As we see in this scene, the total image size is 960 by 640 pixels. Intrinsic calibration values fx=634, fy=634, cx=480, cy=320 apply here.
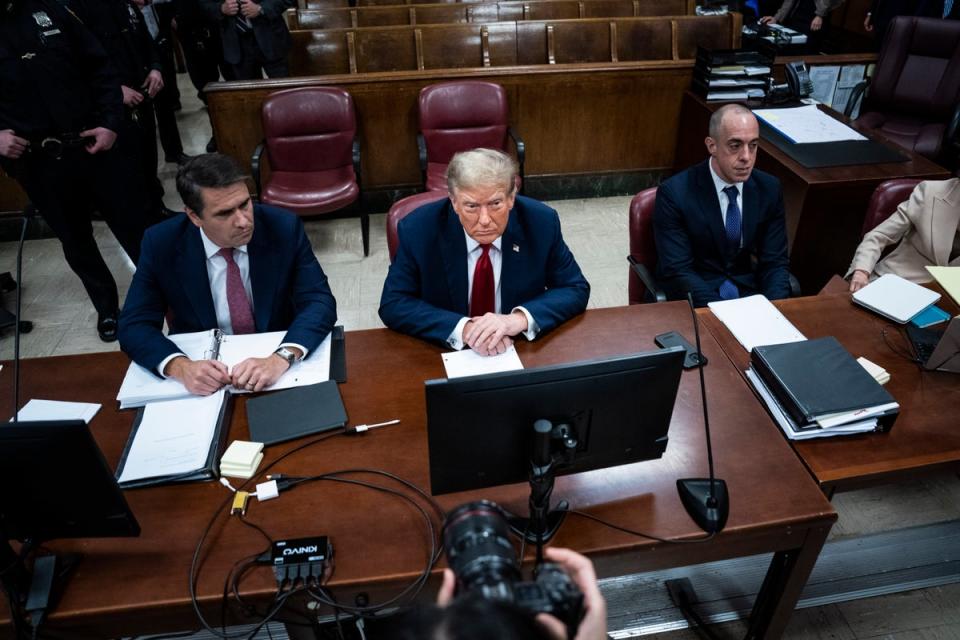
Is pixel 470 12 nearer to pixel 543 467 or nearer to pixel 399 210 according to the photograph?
pixel 399 210

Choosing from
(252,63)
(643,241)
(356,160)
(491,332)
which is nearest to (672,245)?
(643,241)

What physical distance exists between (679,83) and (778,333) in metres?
2.92

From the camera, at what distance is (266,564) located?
1312 millimetres

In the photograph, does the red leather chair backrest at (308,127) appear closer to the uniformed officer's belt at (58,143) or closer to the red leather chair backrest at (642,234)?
the uniformed officer's belt at (58,143)

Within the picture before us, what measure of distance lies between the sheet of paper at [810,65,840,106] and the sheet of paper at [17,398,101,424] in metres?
4.49

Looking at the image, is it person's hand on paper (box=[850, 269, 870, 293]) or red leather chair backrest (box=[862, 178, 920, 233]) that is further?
red leather chair backrest (box=[862, 178, 920, 233])

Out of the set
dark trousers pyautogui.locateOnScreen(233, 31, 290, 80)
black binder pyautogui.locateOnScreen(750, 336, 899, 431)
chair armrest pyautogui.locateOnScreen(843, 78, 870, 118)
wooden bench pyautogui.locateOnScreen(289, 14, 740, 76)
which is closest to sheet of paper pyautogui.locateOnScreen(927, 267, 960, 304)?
black binder pyautogui.locateOnScreen(750, 336, 899, 431)

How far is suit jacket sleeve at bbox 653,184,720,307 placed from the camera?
2.46m

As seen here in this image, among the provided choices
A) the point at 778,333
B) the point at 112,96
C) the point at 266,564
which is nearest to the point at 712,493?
the point at 778,333

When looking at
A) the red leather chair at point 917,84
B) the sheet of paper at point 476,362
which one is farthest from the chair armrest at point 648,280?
the red leather chair at point 917,84

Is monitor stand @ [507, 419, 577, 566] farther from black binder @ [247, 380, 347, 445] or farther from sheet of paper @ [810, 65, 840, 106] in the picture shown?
sheet of paper @ [810, 65, 840, 106]

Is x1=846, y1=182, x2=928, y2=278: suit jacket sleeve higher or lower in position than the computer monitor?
lower

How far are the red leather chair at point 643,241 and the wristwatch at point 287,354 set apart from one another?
1.32 metres

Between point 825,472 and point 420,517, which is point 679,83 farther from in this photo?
point 420,517
